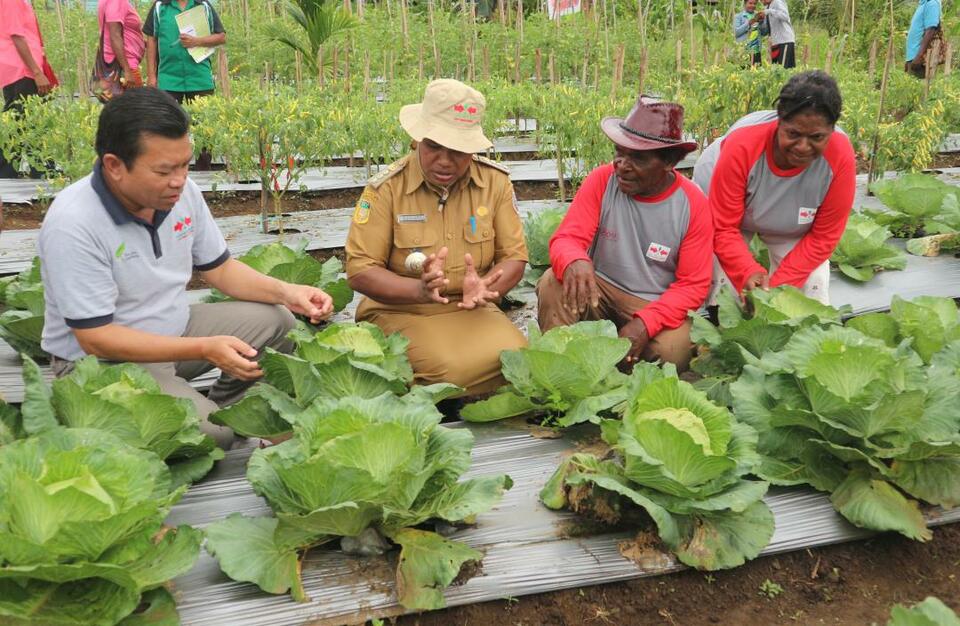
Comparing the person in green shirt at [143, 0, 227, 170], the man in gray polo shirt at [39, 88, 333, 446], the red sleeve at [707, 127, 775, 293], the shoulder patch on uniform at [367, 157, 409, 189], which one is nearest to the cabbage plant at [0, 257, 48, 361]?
the man in gray polo shirt at [39, 88, 333, 446]

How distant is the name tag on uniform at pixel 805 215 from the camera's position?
3352 millimetres

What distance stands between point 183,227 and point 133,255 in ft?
0.69

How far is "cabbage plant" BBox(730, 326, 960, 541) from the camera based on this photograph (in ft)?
7.13

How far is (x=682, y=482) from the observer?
6.66 ft

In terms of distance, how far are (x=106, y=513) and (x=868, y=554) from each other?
1.85 metres

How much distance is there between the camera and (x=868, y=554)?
220 centimetres

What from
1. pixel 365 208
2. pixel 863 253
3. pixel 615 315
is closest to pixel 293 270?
pixel 365 208

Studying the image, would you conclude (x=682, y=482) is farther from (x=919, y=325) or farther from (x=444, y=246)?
(x=919, y=325)

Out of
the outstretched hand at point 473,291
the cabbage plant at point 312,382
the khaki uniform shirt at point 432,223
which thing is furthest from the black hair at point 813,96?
the cabbage plant at point 312,382

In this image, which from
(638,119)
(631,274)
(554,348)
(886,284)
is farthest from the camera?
(886,284)

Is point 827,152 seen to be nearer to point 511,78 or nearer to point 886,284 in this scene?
point 886,284

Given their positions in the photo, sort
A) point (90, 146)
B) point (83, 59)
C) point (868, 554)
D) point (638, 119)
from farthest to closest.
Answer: point (83, 59), point (90, 146), point (638, 119), point (868, 554)

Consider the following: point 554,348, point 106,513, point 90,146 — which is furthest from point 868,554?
point 90,146

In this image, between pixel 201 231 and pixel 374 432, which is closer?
pixel 374 432
